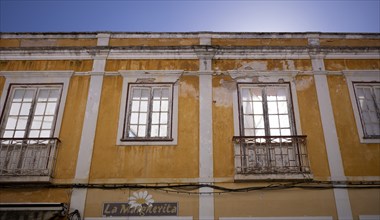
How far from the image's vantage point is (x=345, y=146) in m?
8.27

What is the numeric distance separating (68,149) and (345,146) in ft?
20.0

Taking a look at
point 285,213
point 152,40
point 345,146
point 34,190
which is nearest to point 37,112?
point 34,190

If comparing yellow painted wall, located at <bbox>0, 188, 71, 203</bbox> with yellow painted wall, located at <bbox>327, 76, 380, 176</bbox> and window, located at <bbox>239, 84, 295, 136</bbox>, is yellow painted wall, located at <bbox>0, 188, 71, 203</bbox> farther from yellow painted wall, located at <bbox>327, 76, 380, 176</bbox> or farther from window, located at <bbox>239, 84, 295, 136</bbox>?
yellow painted wall, located at <bbox>327, 76, 380, 176</bbox>

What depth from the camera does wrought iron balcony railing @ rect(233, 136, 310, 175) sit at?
794 cm

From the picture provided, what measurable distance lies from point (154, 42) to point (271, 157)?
4197 millimetres

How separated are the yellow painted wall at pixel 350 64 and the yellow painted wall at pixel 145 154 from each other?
11.5ft

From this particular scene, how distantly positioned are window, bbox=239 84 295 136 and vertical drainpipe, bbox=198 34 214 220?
0.78m

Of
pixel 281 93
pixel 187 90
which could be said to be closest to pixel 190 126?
pixel 187 90

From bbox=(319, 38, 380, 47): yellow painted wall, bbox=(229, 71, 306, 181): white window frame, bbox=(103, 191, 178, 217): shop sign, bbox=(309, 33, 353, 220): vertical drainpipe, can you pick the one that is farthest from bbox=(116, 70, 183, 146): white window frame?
bbox=(319, 38, 380, 47): yellow painted wall

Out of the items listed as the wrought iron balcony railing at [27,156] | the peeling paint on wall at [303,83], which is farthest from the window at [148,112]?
the peeling paint on wall at [303,83]

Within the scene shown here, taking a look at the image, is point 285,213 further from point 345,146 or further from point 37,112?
point 37,112

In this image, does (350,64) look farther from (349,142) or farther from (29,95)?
(29,95)

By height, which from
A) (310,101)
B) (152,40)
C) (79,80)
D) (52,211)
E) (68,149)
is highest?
(152,40)

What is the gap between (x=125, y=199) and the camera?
779cm
